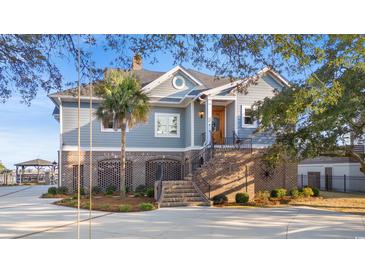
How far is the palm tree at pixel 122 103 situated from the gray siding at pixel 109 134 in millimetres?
130

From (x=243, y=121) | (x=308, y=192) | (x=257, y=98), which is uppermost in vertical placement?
(x=257, y=98)

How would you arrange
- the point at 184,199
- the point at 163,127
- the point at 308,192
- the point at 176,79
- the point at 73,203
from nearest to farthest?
1. the point at 73,203
2. the point at 163,127
3. the point at 176,79
4. the point at 184,199
5. the point at 308,192

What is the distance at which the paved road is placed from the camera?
14.5ft

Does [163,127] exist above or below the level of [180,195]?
above

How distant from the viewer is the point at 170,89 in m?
6.38

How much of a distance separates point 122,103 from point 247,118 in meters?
3.46

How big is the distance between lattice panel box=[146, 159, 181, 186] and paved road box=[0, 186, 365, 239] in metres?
0.68

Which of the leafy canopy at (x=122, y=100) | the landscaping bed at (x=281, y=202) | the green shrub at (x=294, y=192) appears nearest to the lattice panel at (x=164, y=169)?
the leafy canopy at (x=122, y=100)

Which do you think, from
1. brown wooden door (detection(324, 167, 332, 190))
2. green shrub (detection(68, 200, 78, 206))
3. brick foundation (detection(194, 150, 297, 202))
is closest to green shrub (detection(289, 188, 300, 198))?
brick foundation (detection(194, 150, 297, 202))

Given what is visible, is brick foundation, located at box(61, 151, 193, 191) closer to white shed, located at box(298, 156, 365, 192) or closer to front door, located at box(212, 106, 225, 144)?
front door, located at box(212, 106, 225, 144)

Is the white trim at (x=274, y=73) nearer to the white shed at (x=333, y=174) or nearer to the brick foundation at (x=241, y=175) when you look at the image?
the brick foundation at (x=241, y=175)

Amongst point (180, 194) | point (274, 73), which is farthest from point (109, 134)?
point (274, 73)

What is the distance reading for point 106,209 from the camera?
17.0 ft

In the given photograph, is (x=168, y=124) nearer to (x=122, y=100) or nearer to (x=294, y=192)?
(x=122, y=100)
